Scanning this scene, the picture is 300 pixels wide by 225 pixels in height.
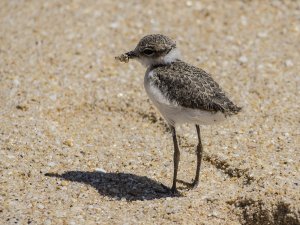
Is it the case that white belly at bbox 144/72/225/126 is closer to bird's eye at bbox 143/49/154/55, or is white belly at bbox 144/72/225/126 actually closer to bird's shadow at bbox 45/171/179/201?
bird's eye at bbox 143/49/154/55

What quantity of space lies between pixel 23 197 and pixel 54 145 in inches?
36.3

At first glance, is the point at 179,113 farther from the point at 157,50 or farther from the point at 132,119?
the point at 132,119

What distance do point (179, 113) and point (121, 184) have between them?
90 cm

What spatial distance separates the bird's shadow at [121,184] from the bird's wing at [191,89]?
886 millimetres

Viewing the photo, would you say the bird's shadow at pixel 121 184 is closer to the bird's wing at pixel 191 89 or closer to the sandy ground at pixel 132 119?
the sandy ground at pixel 132 119

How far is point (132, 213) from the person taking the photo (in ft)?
16.9

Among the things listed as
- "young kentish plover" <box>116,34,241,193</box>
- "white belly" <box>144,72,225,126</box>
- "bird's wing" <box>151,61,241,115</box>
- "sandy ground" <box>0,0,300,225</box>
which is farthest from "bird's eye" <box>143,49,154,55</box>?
"sandy ground" <box>0,0,300,225</box>

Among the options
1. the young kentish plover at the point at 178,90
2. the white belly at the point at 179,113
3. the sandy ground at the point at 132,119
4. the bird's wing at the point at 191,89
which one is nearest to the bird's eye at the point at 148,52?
the young kentish plover at the point at 178,90

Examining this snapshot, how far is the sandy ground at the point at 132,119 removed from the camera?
5.24 m

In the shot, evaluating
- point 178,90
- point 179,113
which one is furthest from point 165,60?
point 179,113

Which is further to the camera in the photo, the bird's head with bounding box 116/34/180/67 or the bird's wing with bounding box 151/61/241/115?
the bird's head with bounding box 116/34/180/67

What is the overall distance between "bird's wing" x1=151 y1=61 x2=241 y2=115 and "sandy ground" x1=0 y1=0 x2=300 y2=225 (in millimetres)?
813

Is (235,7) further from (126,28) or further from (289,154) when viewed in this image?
(289,154)

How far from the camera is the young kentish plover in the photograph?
512 centimetres
